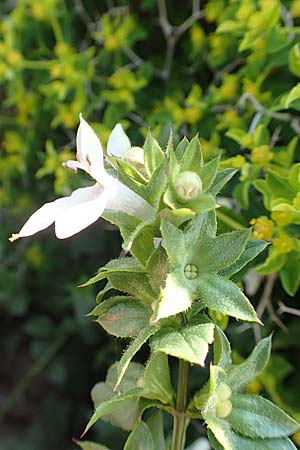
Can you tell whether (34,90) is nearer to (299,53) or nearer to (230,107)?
(230,107)

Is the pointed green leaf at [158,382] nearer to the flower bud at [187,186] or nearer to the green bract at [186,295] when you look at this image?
the green bract at [186,295]

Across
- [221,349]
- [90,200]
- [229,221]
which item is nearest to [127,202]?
[90,200]

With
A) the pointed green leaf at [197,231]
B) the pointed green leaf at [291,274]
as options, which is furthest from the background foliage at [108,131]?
the pointed green leaf at [197,231]

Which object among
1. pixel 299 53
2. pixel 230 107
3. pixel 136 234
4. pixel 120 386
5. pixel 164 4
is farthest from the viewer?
pixel 164 4

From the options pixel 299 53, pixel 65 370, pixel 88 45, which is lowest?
pixel 65 370

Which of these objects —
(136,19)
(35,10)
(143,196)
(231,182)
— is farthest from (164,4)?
(143,196)

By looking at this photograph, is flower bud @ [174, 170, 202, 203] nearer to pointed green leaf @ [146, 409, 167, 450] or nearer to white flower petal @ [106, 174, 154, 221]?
white flower petal @ [106, 174, 154, 221]

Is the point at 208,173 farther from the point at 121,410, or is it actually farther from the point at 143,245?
the point at 121,410
